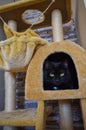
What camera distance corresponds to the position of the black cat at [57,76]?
1.00 m

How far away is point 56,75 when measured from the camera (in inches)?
41.5

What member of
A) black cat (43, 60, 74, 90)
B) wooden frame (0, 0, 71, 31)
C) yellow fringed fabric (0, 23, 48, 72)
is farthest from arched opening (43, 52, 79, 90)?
wooden frame (0, 0, 71, 31)

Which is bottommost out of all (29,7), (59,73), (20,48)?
(59,73)

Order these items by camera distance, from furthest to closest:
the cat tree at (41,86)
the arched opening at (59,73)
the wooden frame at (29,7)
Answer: the wooden frame at (29,7) → the arched opening at (59,73) → the cat tree at (41,86)

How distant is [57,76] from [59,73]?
0.09ft

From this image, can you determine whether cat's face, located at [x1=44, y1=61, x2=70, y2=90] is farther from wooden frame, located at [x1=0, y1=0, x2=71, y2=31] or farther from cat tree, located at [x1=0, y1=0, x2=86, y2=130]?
wooden frame, located at [x1=0, y1=0, x2=71, y2=31]

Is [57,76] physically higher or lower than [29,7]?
lower

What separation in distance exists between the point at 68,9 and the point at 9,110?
3.01 feet

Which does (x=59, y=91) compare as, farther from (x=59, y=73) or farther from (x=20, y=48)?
(x=20, y=48)

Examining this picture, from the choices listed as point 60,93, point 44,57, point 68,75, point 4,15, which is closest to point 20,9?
point 4,15

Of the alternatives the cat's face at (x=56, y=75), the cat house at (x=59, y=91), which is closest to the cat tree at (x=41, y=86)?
the cat house at (x=59, y=91)

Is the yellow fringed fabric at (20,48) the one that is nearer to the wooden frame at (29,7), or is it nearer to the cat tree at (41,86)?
the cat tree at (41,86)

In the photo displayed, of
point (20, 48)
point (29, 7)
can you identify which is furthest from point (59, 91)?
point (29, 7)

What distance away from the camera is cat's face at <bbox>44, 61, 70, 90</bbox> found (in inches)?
39.7
